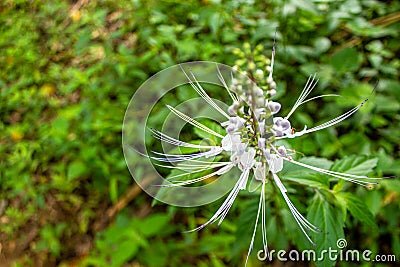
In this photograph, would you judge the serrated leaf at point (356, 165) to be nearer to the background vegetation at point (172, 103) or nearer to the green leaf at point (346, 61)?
the background vegetation at point (172, 103)

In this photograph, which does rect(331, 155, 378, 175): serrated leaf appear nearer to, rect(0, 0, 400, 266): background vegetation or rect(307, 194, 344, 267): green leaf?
rect(307, 194, 344, 267): green leaf

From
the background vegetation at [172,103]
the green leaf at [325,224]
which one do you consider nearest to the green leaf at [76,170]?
the background vegetation at [172,103]

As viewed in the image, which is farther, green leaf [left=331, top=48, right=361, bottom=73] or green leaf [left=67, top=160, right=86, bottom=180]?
green leaf [left=67, top=160, right=86, bottom=180]

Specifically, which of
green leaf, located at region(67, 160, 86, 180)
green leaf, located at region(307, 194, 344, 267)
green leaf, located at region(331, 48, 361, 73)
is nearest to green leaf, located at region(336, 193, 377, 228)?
green leaf, located at region(307, 194, 344, 267)

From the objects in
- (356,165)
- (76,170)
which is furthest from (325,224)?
(76,170)

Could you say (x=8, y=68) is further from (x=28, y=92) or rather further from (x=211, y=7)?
(x=211, y=7)

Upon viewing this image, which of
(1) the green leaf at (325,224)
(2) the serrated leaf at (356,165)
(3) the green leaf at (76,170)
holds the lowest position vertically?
(3) the green leaf at (76,170)
